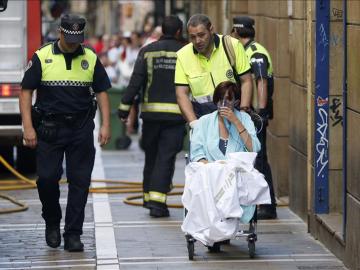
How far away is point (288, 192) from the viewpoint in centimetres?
1487

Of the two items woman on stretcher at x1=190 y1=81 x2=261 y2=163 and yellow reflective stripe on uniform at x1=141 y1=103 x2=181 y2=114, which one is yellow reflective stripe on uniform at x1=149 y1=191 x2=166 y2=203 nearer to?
yellow reflective stripe on uniform at x1=141 y1=103 x2=181 y2=114

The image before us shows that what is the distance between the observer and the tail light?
1662cm

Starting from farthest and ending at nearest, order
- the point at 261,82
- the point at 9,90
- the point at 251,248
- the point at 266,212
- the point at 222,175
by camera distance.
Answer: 1. the point at 9,90
2. the point at 266,212
3. the point at 261,82
4. the point at 251,248
5. the point at 222,175

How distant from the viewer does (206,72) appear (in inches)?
459

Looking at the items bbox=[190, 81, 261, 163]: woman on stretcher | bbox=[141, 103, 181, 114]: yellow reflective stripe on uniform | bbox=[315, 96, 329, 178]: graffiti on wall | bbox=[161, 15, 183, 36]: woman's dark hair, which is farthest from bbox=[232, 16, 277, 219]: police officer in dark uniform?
bbox=[190, 81, 261, 163]: woman on stretcher

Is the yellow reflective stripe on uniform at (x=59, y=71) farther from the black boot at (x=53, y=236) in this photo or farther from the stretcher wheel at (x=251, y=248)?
the stretcher wheel at (x=251, y=248)

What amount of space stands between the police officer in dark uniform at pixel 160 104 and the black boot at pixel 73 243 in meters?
2.34

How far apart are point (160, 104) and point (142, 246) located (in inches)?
96.2

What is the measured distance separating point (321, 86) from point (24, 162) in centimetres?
751

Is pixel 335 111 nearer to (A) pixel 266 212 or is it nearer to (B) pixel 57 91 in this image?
(A) pixel 266 212

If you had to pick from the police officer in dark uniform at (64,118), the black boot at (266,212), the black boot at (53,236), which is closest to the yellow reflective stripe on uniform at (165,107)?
the black boot at (266,212)

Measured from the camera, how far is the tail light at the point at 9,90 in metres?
16.6

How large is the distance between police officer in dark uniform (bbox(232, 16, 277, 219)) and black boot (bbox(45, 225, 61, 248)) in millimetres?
2297

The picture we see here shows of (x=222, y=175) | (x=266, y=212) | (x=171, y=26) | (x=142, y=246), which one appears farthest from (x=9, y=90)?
(x=222, y=175)
